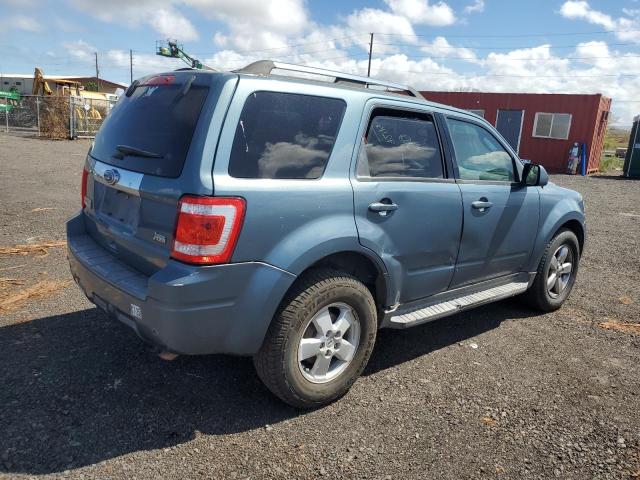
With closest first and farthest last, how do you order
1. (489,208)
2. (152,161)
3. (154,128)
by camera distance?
(152,161), (154,128), (489,208)

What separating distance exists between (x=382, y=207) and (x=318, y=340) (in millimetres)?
905

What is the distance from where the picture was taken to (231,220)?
2551 mm

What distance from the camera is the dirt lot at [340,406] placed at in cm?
265

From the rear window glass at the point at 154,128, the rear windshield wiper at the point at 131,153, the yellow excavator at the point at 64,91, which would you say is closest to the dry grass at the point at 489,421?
the rear window glass at the point at 154,128

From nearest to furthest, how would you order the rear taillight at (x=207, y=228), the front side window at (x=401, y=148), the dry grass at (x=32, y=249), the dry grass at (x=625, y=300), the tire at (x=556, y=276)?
the rear taillight at (x=207, y=228), the front side window at (x=401, y=148), the tire at (x=556, y=276), the dry grass at (x=625, y=300), the dry grass at (x=32, y=249)

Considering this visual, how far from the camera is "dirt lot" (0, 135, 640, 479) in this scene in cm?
265

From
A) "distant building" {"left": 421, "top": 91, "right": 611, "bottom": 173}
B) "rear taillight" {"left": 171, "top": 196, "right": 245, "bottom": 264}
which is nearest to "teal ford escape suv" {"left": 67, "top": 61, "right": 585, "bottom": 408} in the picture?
"rear taillight" {"left": 171, "top": 196, "right": 245, "bottom": 264}

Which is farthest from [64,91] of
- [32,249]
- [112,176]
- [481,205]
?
[481,205]

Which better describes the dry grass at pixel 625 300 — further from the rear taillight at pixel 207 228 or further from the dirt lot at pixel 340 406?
the rear taillight at pixel 207 228

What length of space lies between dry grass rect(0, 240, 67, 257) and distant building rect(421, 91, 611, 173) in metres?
22.6

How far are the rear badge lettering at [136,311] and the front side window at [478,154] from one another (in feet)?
8.19

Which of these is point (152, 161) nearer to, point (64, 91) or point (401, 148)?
point (401, 148)

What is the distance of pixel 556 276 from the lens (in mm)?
4988

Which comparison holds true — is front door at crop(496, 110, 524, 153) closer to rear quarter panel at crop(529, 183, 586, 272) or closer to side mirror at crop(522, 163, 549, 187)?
rear quarter panel at crop(529, 183, 586, 272)
